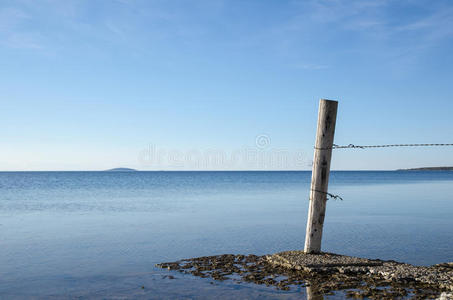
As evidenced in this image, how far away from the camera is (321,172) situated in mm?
10289

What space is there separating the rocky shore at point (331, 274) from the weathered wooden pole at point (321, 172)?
0.46 m

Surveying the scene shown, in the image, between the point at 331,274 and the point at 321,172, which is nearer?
the point at 331,274

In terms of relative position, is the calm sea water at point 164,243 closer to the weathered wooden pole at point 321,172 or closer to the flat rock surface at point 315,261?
the flat rock surface at point 315,261

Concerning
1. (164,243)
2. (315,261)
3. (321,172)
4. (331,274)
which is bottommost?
(164,243)

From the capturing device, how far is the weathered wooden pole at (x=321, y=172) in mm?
10242

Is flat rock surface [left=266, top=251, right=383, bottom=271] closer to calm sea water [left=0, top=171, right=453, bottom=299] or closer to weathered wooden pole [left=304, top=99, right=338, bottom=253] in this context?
weathered wooden pole [left=304, top=99, right=338, bottom=253]

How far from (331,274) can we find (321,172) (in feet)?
8.42

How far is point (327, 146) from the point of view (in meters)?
10.3

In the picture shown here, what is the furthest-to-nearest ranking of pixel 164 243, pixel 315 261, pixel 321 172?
1. pixel 164 243
2. pixel 321 172
3. pixel 315 261

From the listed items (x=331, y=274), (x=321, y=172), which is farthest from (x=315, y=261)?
(x=321, y=172)

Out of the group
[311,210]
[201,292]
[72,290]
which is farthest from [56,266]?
[311,210]

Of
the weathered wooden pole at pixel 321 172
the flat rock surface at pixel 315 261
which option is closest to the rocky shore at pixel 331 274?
the flat rock surface at pixel 315 261

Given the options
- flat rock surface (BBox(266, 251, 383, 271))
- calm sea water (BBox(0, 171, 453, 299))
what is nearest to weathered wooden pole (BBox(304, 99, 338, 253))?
flat rock surface (BBox(266, 251, 383, 271))

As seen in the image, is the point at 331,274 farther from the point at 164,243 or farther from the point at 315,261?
the point at 164,243
